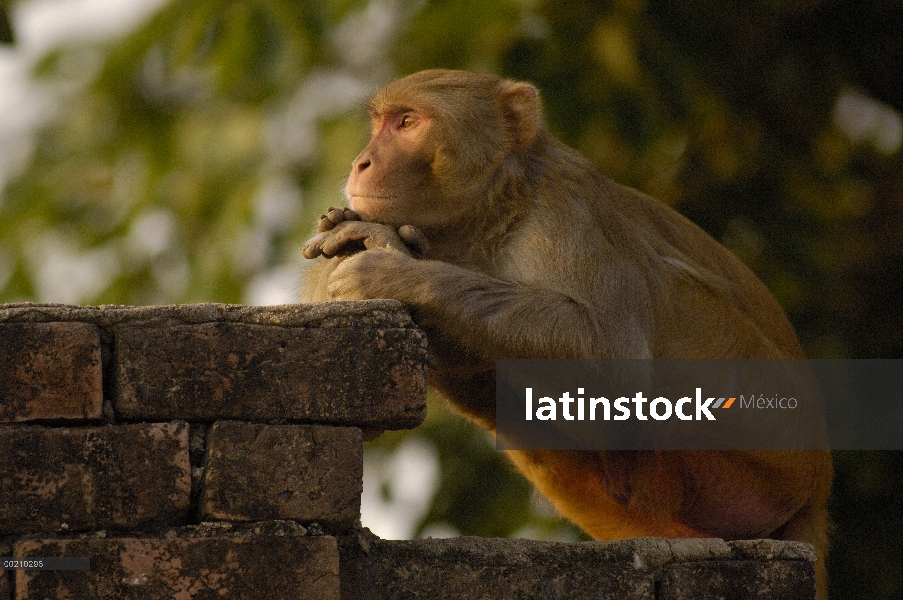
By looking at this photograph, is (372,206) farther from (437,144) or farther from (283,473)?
(283,473)

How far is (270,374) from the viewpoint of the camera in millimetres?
2664

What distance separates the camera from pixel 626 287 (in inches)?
159

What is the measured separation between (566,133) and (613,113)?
32 cm

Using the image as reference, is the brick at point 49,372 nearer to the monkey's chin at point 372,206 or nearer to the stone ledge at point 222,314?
the stone ledge at point 222,314

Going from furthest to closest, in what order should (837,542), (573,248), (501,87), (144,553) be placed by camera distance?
(837,542), (501,87), (573,248), (144,553)

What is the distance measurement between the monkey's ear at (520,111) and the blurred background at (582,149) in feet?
5.74

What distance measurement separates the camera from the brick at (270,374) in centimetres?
260

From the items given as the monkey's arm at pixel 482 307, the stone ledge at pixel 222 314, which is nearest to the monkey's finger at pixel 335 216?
the monkey's arm at pixel 482 307

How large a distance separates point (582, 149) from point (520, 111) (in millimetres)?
1844

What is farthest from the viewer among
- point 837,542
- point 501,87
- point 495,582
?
point 837,542

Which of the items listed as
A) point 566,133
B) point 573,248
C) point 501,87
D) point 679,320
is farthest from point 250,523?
point 566,133

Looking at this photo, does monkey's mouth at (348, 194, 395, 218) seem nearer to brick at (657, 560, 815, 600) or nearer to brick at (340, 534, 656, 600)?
brick at (340, 534, 656, 600)

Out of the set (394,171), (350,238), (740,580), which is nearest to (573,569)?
(740,580)

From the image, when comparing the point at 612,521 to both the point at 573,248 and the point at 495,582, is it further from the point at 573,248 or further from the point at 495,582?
the point at 495,582
